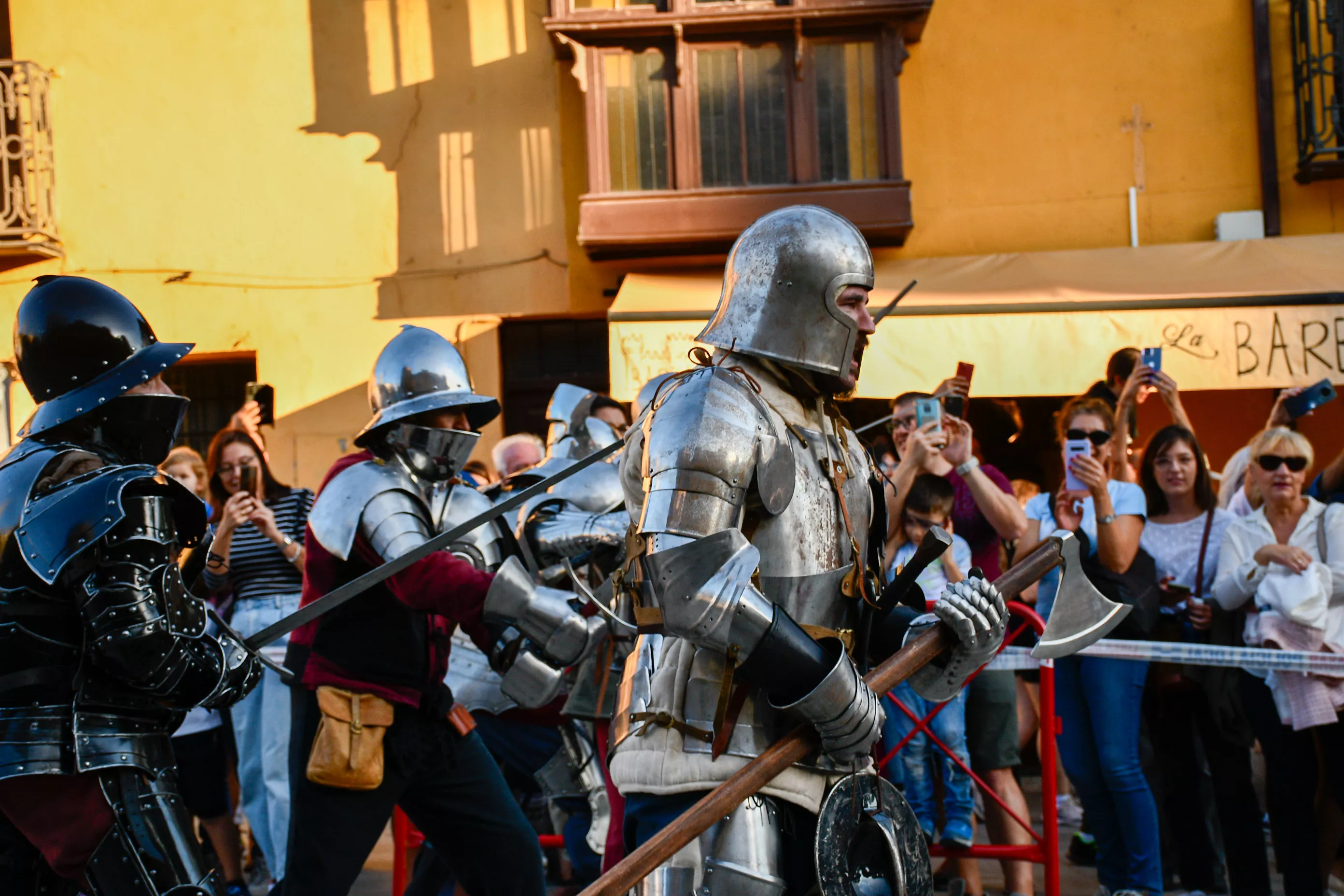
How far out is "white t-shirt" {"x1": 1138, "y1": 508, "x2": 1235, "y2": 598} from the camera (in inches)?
222

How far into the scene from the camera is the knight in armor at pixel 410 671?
155 inches

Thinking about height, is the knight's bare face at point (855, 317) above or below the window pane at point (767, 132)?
below

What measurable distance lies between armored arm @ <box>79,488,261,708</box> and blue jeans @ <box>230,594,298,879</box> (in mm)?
2970

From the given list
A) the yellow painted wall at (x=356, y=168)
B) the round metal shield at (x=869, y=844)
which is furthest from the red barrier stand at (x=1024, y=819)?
the yellow painted wall at (x=356, y=168)

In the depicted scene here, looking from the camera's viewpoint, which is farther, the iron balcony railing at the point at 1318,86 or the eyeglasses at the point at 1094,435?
the iron balcony railing at the point at 1318,86

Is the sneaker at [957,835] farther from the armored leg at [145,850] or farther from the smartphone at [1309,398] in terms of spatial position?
the armored leg at [145,850]

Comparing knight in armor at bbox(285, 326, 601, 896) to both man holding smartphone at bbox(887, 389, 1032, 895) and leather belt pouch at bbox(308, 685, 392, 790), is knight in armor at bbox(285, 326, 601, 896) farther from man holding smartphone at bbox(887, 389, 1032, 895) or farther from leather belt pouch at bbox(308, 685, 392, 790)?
man holding smartphone at bbox(887, 389, 1032, 895)

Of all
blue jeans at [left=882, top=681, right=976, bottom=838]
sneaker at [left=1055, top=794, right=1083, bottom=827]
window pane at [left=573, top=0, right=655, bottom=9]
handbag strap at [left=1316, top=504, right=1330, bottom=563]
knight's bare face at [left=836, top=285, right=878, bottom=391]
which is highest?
window pane at [left=573, top=0, right=655, bottom=9]

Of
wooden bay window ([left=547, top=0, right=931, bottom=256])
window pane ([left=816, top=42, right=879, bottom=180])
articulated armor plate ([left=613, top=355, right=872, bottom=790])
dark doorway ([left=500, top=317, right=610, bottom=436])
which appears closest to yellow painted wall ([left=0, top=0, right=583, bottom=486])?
dark doorway ([left=500, top=317, right=610, bottom=436])

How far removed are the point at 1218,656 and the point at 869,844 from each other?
2831 mm

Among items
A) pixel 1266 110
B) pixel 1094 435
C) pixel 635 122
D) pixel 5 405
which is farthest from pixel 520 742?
pixel 1266 110

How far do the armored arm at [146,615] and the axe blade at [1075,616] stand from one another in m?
1.87

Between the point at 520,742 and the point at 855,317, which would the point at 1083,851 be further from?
the point at 855,317

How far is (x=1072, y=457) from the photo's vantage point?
5492 millimetres
